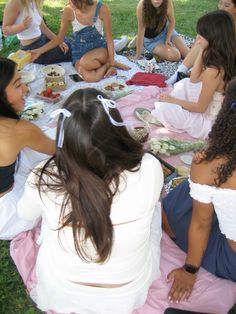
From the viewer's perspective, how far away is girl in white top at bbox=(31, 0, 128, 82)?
4305 millimetres

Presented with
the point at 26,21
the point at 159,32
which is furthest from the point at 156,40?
the point at 26,21

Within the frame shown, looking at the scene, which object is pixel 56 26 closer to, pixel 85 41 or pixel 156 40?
pixel 85 41

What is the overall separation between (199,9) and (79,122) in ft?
21.3

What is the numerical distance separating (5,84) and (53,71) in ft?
6.23

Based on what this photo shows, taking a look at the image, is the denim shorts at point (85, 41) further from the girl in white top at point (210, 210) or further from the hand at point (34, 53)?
the girl in white top at point (210, 210)

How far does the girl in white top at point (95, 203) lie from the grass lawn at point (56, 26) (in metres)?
0.51

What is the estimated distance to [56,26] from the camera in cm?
594

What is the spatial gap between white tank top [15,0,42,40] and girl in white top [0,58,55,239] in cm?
189

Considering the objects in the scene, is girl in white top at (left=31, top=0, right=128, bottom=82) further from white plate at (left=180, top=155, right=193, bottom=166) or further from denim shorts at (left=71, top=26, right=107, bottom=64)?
white plate at (left=180, top=155, right=193, bottom=166)

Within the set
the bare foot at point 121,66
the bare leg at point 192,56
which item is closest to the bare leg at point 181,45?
the bare leg at point 192,56

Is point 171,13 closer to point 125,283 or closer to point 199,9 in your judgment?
point 199,9

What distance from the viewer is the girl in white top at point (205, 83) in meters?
3.14

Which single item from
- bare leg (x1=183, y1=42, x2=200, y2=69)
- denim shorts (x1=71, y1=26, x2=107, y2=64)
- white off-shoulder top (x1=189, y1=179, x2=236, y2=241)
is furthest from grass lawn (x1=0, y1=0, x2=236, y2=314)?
bare leg (x1=183, y1=42, x2=200, y2=69)

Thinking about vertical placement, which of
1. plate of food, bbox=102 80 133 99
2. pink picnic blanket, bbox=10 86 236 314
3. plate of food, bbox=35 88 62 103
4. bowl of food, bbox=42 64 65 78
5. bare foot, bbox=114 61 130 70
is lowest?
pink picnic blanket, bbox=10 86 236 314
